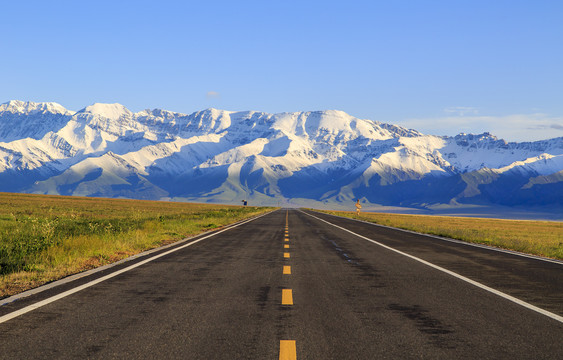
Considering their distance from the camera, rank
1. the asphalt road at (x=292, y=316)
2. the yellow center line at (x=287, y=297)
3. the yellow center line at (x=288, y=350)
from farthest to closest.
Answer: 1. the yellow center line at (x=287, y=297)
2. the asphalt road at (x=292, y=316)
3. the yellow center line at (x=288, y=350)

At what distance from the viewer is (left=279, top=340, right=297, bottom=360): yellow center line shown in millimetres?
5521

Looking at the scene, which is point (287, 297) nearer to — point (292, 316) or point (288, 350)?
point (292, 316)

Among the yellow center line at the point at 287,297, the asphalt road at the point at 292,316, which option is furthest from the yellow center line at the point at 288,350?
the yellow center line at the point at 287,297

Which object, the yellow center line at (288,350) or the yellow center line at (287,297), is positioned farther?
the yellow center line at (287,297)

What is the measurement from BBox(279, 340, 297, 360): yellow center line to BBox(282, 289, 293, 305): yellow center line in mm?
2268

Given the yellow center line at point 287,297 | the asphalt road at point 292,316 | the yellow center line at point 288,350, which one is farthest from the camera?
the yellow center line at point 287,297

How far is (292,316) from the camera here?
7.42 meters

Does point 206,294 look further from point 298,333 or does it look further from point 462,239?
point 462,239

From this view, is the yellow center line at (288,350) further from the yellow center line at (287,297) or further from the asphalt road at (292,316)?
the yellow center line at (287,297)

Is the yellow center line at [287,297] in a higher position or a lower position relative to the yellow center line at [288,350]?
higher

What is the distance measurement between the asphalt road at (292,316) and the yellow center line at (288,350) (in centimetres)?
1

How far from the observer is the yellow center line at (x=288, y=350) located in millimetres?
5521

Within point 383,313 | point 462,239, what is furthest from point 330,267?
point 462,239

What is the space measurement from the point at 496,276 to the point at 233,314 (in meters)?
6.89
